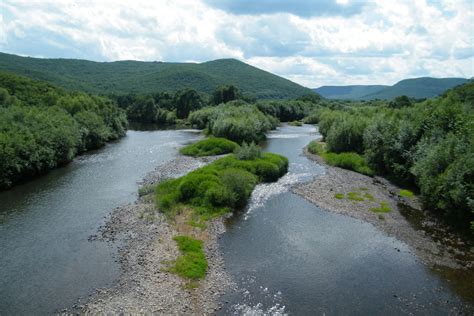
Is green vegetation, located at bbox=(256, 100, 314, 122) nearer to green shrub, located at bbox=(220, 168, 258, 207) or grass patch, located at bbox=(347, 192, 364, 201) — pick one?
grass patch, located at bbox=(347, 192, 364, 201)

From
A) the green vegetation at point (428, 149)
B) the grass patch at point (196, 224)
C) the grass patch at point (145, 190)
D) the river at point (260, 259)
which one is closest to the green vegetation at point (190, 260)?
the river at point (260, 259)

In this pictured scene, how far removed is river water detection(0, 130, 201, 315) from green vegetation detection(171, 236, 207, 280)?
174 inches

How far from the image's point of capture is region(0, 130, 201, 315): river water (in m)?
24.7

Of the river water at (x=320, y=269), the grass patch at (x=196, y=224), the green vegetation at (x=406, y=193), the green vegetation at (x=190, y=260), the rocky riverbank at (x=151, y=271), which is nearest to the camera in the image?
the rocky riverbank at (x=151, y=271)

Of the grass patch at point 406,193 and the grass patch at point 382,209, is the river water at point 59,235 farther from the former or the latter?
the grass patch at point 406,193

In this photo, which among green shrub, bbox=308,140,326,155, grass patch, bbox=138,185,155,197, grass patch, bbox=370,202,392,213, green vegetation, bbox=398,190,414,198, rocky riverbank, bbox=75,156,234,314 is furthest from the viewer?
green shrub, bbox=308,140,326,155

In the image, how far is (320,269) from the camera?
93.5 ft

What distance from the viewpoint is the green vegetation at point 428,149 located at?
36406mm

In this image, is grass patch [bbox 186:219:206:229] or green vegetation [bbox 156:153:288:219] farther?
Answer: green vegetation [bbox 156:153:288:219]

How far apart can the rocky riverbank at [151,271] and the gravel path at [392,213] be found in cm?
1507

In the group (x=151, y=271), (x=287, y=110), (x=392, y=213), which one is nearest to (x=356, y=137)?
(x=392, y=213)

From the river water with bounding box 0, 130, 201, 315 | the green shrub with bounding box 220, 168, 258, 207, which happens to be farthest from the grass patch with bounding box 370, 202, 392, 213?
the river water with bounding box 0, 130, 201, 315

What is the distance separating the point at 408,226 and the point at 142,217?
2520 centimetres

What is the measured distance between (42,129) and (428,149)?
176 ft
